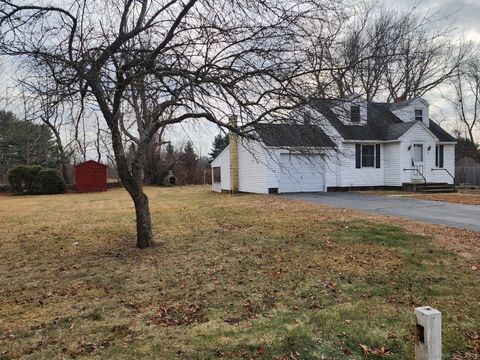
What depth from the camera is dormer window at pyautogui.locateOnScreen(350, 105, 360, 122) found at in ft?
21.7

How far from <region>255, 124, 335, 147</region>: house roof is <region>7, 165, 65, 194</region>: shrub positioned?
85.1ft

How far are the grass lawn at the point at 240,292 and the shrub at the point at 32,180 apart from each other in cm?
2096

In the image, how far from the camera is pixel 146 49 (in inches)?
260

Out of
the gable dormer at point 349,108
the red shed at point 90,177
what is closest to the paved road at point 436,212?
the gable dormer at point 349,108

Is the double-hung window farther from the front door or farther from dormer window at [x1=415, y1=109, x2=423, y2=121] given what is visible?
dormer window at [x1=415, y1=109, x2=423, y2=121]

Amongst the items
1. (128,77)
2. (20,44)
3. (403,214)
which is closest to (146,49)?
(128,77)

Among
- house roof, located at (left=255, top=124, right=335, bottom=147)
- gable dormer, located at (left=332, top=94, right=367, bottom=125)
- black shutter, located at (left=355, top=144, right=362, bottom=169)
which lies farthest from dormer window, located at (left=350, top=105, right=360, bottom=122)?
black shutter, located at (left=355, top=144, right=362, bottom=169)

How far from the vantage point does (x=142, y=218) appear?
7.68 meters

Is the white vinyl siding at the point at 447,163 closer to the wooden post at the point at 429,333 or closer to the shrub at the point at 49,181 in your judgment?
the wooden post at the point at 429,333

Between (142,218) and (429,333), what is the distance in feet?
19.8

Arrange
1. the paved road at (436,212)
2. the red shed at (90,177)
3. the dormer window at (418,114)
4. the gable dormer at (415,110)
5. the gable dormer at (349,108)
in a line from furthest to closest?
1. the red shed at (90,177)
2. the dormer window at (418,114)
3. the gable dormer at (415,110)
4. the paved road at (436,212)
5. the gable dormer at (349,108)

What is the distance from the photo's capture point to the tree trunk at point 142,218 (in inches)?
300

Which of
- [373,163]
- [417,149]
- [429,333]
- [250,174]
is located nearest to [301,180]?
[250,174]

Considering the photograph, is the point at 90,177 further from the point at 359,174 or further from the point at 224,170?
the point at 359,174
